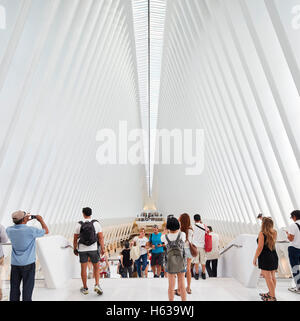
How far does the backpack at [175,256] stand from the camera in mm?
4070

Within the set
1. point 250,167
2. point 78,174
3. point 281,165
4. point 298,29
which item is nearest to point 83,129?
point 78,174

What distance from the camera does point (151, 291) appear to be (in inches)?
202

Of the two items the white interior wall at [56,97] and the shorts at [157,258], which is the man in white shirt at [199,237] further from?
the white interior wall at [56,97]

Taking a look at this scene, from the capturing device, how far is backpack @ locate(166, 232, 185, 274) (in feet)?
13.4

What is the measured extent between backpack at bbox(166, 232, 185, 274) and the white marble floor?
33.9 inches

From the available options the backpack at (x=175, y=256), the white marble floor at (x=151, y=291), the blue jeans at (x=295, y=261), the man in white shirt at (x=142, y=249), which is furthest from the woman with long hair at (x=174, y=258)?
the man in white shirt at (x=142, y=249)

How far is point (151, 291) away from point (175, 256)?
1410 millimetres

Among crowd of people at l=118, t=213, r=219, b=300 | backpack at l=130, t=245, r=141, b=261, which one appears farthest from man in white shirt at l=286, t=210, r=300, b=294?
backpack at l=130, t=245, r=141, b=261

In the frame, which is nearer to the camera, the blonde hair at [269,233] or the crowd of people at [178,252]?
the crowd of people at [178,252]

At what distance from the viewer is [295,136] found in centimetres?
615

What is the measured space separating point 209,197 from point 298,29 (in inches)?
452

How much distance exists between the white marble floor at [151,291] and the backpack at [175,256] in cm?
86

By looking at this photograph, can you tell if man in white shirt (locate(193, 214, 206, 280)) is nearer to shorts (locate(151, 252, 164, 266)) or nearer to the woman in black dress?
shorts (locate(151, 252, 164, 266))
